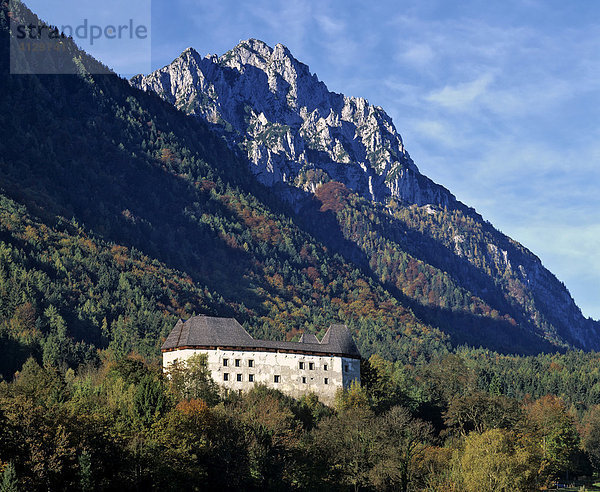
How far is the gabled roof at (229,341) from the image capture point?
366ft

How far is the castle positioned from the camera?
362ft

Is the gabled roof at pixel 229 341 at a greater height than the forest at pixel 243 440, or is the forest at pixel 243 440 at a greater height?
the gabled roof at pixel 229 341

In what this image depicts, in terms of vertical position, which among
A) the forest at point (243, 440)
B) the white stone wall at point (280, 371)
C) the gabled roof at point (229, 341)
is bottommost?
the forest at point (243, 440)

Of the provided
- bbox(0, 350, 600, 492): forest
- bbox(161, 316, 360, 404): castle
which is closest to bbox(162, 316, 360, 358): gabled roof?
bbox(161, 316, 360, 404): castle

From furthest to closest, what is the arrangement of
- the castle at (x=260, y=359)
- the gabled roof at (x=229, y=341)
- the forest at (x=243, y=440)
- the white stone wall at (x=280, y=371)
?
1. the gabled roof at (x=229, y=341)
2. the castle at (x=260, y=359)
3. the white stone wall at (x=280, y=371)
4. the forest at (x=243, y=440)

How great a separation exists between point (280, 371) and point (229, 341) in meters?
8.59

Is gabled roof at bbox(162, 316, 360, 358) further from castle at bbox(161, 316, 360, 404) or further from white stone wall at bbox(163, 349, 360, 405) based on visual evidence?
white stone wall at bbox(163, 349, 360, 405)

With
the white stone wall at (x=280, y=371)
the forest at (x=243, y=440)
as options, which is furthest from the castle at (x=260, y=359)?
the forest at (x=243, y=440)

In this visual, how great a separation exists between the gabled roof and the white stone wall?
0.87 metres

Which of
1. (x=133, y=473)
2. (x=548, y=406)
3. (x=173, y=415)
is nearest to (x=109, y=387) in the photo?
(x=173, y=415)

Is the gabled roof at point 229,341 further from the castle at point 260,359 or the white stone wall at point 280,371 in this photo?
the white stone wall at point 280,371

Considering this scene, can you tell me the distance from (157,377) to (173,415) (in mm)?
20894

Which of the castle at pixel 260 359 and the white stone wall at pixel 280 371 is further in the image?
the castle at pixel 260 359

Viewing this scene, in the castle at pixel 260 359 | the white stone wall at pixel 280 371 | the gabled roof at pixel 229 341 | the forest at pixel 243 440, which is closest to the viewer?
the forest at pixel 243 440
